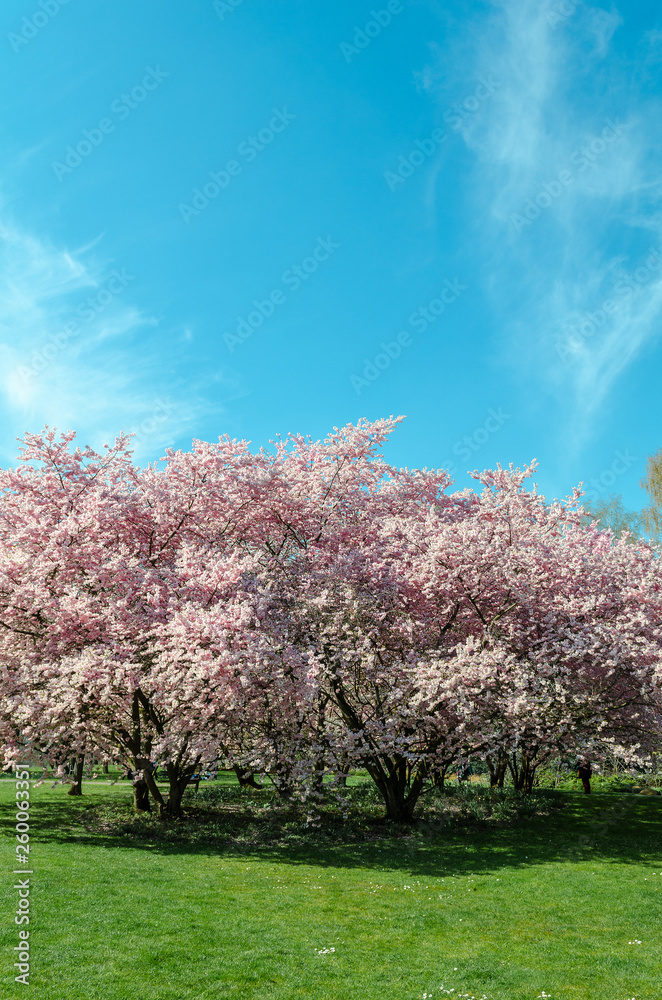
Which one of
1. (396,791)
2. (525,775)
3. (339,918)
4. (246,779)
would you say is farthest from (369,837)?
(246,779)

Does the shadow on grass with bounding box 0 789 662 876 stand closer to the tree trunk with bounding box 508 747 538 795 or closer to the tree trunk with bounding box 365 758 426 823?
the tree trunk with bounding box 365 758 426 823

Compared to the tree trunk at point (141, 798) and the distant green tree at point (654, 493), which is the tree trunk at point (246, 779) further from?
the distant green tree at point (654, 493)

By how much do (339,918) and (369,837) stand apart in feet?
25.2

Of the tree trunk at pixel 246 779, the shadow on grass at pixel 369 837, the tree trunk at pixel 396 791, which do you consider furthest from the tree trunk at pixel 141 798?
the tree trunk at pixel 246 779

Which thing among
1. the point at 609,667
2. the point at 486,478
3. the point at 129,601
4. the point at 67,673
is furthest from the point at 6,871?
the point at 486,478

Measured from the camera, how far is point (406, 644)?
20.4m

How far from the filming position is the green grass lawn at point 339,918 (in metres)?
9.07

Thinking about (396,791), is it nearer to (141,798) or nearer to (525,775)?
(525,775)

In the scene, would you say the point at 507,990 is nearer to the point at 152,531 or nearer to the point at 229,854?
the point at 229,854

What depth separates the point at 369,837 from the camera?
19094mm

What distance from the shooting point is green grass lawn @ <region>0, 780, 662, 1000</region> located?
9.07 m

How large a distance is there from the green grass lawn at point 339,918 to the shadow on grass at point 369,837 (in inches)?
4.6

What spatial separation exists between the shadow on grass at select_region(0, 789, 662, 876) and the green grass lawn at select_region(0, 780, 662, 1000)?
12 centimetres

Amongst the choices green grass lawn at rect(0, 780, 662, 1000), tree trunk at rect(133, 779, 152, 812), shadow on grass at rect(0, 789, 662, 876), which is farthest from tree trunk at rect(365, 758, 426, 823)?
tree trunk at rect(133, 779, 152, 812)
